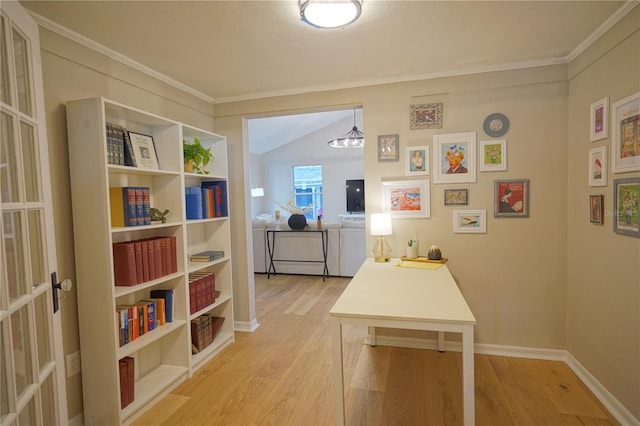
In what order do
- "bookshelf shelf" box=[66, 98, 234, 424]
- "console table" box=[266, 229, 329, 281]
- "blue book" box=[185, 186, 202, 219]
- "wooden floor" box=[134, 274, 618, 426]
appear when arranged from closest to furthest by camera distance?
"bookshelf shelf" box=[66, 98, 234, 424], "wooden floor" box=[134, 274, 618, 426], "blue book" box=[185, 186, 202, 219], "console table" box=[266, 229, 329, 281]

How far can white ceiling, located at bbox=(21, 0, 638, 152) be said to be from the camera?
1.61 m

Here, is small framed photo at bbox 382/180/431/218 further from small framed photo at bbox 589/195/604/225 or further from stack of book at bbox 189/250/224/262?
stack of book at bbox 189/250/224/262

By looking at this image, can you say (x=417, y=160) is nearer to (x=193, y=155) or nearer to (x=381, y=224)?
(x=381, y=224)

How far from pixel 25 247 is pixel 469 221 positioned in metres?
2.64

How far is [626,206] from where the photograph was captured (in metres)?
1.72

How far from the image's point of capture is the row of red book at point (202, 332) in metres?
2.52

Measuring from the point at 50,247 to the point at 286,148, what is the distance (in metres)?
7.34

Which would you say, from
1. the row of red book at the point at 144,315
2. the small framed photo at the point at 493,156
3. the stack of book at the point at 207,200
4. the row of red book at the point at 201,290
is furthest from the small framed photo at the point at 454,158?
the row of red book at the point at 144,315

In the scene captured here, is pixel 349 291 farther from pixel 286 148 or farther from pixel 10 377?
pixel 286 148

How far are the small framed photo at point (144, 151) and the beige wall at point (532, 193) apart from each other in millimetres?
279

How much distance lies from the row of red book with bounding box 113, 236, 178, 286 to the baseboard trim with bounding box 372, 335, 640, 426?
1773 mm

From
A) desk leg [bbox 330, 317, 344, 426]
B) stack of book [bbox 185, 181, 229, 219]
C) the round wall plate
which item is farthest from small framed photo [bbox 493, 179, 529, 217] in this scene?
stack of book [bbox 185, 181, 229, 219]

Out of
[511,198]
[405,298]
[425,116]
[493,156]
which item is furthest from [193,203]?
[511,198]

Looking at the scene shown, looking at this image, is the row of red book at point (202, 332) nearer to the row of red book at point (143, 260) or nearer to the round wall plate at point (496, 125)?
the row of red book at point (143, 260)
